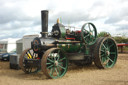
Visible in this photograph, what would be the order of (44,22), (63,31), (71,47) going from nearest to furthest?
(44,22) < (63,31) < (71,47)

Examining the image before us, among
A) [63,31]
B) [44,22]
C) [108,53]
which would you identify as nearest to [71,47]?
[63,31]

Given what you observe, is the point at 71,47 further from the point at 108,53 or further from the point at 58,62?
the point at 108,53

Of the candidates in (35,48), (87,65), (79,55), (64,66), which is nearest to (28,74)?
(35,48)

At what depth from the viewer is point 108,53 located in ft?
25.0

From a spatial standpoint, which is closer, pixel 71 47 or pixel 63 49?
pixel 63 49

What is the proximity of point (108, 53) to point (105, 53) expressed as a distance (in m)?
0.14

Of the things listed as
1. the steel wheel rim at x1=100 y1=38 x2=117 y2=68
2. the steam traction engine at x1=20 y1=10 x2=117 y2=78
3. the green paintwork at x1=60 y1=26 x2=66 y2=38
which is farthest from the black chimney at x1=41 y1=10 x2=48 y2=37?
the steel wheel rim at x1=100 y1=38 x2=117 y2=68

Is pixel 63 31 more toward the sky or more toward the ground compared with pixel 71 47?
more toward the sky

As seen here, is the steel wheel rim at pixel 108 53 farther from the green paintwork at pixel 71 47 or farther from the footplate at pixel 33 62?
the footplate at pixel 33 62

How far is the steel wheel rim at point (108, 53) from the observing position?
7.62m

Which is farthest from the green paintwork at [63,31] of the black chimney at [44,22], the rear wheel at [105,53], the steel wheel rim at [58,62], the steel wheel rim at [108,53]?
the steel wheel rim at [108,53]

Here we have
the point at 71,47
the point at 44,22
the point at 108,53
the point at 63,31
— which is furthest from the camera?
the point at 108,53

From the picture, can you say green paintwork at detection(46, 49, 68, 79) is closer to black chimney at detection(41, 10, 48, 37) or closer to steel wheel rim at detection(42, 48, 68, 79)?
steel wheel rim at detection(42, 48, 68, 79)

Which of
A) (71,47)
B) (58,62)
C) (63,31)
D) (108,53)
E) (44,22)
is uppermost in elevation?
(44,22)
